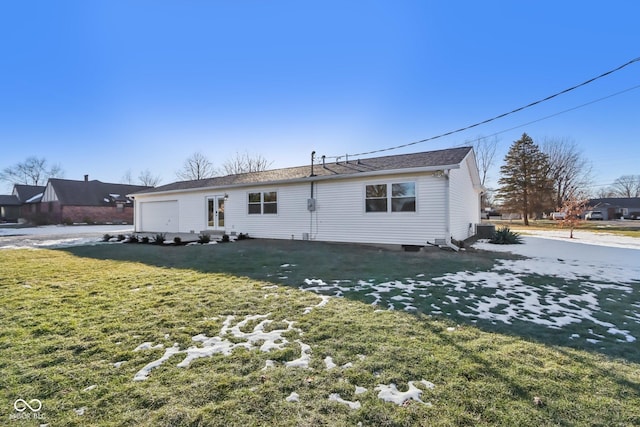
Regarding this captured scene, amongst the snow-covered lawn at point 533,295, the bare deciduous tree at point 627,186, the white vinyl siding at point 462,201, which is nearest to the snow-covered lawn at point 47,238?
the snow-covered lawn at point 533,295

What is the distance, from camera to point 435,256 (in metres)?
8.64

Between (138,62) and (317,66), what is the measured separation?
7.77 m

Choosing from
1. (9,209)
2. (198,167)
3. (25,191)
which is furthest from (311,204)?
(9,209)

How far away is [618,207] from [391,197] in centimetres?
6852

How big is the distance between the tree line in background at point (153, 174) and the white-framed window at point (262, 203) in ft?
77.0

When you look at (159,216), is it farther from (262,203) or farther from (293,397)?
(293,397)

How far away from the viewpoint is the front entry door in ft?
49.7

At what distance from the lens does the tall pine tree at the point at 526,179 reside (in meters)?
28.8

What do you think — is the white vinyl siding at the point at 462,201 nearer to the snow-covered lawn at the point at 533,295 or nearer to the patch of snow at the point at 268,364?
the snow-covered lawn at the point at 533,295

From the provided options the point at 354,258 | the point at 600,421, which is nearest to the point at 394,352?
the point at 600,421

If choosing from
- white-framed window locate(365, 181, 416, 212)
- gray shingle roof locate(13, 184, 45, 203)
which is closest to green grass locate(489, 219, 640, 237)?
white-framed window locate(365, 181, 416, 212)

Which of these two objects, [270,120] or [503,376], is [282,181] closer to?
[270,120]

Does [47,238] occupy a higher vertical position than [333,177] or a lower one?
lower

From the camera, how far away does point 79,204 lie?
32.5 meters
